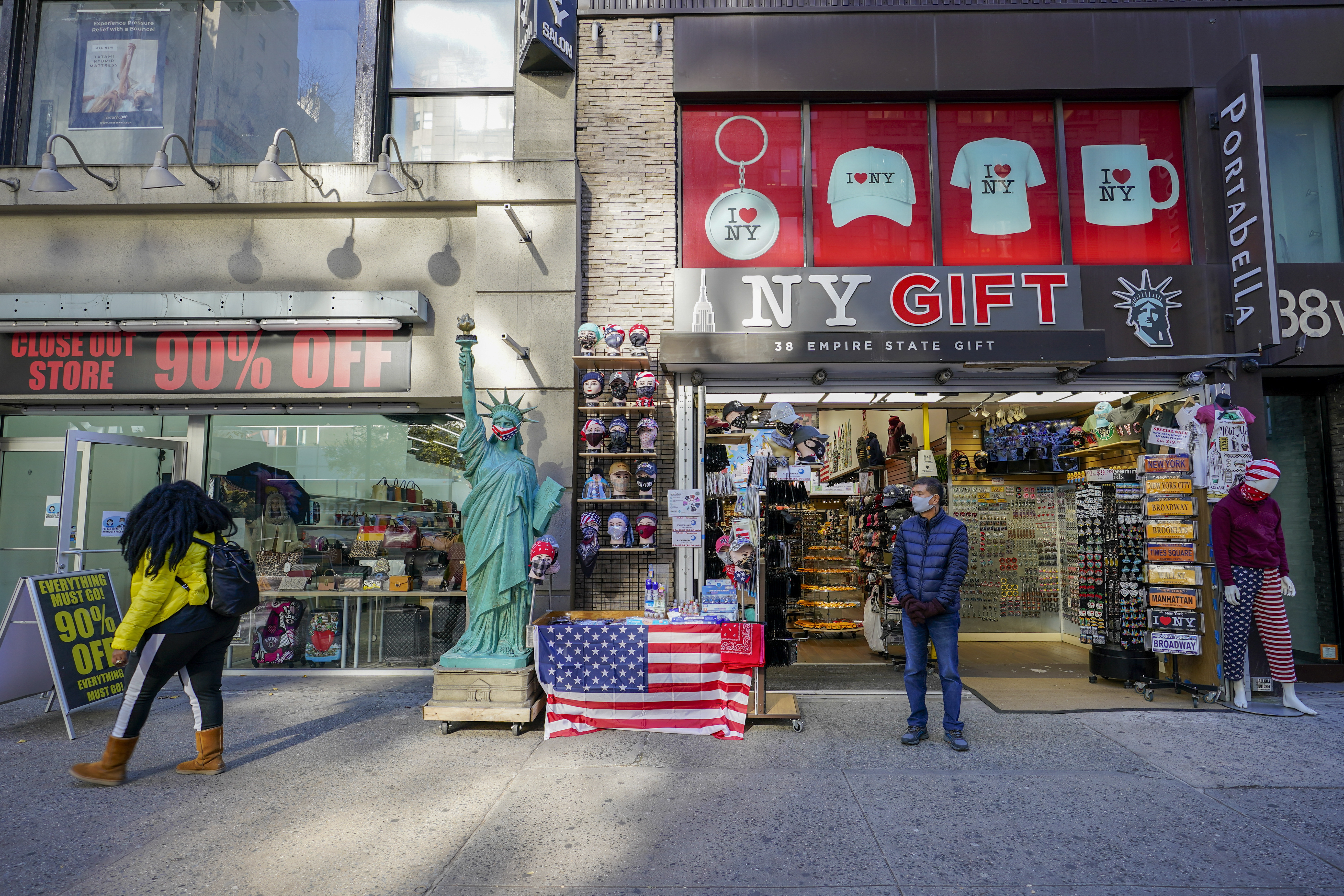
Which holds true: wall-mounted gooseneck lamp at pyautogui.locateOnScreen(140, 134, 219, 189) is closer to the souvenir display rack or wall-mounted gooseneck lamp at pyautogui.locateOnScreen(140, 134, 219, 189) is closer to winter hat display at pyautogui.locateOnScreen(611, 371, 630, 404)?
the souvenir display rack

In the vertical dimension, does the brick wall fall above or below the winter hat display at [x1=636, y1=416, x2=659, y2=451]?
above

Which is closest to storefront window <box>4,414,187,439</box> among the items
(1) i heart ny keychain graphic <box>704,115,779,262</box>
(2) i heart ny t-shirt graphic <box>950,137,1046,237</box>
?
(1) i heart ny keychain graphic <box>704,115,779,262</box>

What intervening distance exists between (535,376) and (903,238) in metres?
4.23

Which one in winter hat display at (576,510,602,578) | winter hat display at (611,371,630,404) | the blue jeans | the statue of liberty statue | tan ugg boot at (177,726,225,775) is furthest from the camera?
winter hat display at (611,371,630,404)

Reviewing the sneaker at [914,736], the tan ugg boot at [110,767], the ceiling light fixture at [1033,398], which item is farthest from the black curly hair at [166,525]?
the ceiling light fixture at [1033,398]

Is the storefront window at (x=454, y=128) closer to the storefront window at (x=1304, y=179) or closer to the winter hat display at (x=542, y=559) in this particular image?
the winter hat display at (x=542, y=559)

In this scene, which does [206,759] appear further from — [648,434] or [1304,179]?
[1304,179]

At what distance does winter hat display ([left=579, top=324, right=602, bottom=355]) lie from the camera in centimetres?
689

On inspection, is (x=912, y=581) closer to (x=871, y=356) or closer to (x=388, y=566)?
(x=871, y=356)

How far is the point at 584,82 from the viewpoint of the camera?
7684 mm

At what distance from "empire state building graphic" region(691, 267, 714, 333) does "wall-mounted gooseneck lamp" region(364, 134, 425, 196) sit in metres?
3.12

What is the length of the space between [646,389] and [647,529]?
1.37 metres

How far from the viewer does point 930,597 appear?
5.22m

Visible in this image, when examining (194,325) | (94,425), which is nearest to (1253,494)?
(194,325)
